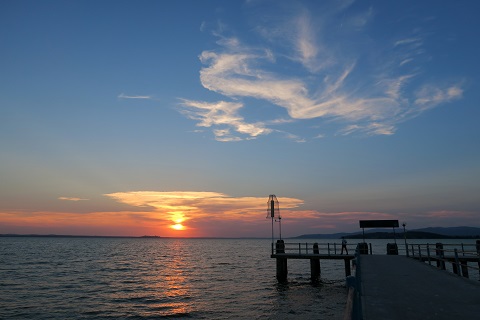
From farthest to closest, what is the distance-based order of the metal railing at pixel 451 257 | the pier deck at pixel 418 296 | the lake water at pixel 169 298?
1. the lake water at pixel 169 298
2. the metal railing at pixel 451 257
3. the pier deck at pixel 418 296

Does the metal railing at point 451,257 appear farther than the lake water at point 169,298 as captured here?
No

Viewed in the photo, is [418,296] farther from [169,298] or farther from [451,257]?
[169,298]

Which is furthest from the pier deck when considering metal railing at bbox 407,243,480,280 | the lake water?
the lake water

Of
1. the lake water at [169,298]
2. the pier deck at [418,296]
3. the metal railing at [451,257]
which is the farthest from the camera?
the lake water at [169,298]

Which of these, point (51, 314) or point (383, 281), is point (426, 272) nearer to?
point (383, 281)

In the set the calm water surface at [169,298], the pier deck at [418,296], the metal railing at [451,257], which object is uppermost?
the metal railing at [451,257]

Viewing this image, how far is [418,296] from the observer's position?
11.8m

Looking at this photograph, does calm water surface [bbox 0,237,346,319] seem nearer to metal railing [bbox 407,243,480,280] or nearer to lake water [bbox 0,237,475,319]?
lake water [bbox 0,237,475,319]

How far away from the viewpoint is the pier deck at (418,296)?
31.0 feet

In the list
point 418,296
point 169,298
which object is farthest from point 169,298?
point 418,296

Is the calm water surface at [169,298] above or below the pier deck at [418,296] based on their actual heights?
below

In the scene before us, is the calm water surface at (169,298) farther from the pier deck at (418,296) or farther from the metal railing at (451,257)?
the pier deck at (418,296)

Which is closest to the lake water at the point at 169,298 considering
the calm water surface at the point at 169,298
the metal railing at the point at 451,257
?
the calm water surface at the point at 169,298

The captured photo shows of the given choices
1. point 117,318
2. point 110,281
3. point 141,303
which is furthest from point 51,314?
point 110,281
